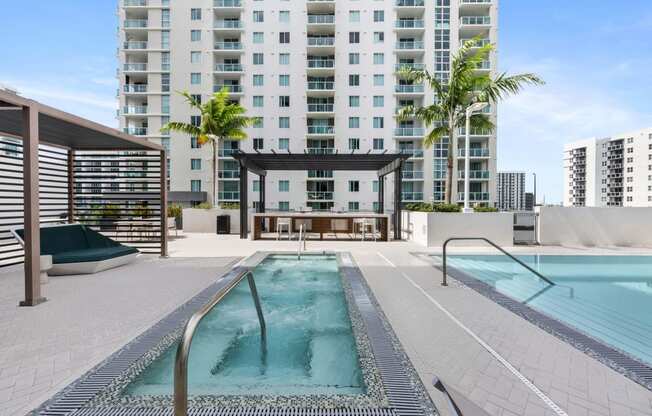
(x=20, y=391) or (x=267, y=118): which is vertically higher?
(x=267, y=118)

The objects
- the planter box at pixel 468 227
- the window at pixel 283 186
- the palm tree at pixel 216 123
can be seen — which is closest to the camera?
the planter box at pixel 468 227

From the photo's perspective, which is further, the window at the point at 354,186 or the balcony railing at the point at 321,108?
the balcony railing at the point at 321,108

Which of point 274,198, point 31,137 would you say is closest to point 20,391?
point 31,137

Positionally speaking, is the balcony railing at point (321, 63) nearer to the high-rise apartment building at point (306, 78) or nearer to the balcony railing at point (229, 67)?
the high-rise apartment building at point (306, 78)

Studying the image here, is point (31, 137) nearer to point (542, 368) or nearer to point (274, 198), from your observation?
point (542, 368)

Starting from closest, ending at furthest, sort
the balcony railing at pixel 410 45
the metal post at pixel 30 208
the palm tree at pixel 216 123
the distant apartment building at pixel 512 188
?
the metal post at pixel 30 208
the palm tree at pixel 216 123
the balcony railing at pixel 410 45
the distant apartment building at pixel 512 188

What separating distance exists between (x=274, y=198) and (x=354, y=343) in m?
34.3

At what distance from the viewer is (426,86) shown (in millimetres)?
36438

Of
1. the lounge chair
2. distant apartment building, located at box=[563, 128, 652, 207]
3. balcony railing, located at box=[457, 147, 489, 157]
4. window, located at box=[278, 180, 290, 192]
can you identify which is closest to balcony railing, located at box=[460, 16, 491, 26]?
balcony railing, located at box=[457, 147, 489, 157]

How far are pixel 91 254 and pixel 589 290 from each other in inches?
396

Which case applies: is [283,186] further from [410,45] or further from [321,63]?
[410,45]

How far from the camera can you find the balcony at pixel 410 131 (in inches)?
1433

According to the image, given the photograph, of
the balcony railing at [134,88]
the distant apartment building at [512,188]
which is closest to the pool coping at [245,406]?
the balcony railing at [134,88]

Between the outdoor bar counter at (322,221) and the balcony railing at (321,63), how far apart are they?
25291 mm
